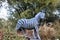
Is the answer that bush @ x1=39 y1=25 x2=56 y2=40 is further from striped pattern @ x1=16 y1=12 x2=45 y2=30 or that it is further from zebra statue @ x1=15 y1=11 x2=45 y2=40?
striped pattern @ x1=16 y1=12 x2=45 y2=30

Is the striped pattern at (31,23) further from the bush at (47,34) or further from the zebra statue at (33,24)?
the bush at (47,34)

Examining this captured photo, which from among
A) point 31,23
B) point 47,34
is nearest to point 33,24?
point 31,23

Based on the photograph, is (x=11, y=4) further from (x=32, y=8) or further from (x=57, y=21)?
(x=57, y=21)

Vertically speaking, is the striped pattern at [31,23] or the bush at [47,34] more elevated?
the striped pattern at [31,23]

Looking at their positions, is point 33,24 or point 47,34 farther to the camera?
point 47,34

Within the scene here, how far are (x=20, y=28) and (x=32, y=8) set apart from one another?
3.60 meters

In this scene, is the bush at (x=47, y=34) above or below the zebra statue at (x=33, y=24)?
below

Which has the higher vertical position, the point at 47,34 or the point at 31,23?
the point at 31,23

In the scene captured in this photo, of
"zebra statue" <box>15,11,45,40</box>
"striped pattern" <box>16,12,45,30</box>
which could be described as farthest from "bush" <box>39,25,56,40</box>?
"striped pattern" <box>16,12,45,30</box>

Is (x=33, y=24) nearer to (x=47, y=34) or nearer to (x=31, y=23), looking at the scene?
(x=31, y=23)

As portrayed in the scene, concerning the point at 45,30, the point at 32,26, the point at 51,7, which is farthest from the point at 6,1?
the point at 32,26

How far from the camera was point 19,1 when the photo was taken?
11.7 metres

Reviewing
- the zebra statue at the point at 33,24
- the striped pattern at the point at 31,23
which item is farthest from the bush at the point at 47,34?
the striped pattern at the point at 31,23

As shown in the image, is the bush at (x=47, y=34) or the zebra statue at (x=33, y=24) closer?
the zebra statue at (x=33, y=24)
